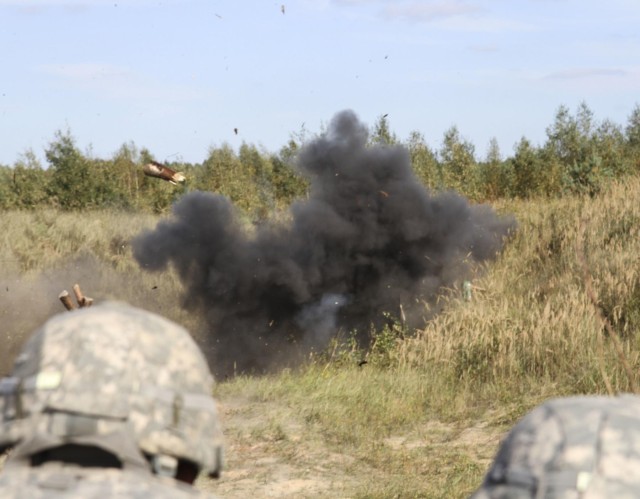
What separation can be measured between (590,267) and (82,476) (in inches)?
545

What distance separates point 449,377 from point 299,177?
23446 millimetres

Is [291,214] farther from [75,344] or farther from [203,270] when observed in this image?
[75,344]

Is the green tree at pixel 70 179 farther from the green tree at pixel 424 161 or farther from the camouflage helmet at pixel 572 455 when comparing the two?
the camouflage helmet at pixel 572 455

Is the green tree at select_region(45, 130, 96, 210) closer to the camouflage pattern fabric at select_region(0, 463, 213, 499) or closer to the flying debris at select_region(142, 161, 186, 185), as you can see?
the flying debris at select_region(142, 161, 186, 185)

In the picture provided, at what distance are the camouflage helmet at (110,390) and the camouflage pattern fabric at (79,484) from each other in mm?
53

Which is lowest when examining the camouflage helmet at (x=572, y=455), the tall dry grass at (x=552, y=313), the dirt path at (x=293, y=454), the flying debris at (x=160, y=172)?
the dirt path at (x=293, y=454)

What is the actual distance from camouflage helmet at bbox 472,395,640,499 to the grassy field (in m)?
3.21

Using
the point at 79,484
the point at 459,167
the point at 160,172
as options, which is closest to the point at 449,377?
the point at 160,172

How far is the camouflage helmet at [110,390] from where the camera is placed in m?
2.29

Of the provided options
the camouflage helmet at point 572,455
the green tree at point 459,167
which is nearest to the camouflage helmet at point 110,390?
the camouflage helmet at point 572,455

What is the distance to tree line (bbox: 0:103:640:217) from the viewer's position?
2941 cm

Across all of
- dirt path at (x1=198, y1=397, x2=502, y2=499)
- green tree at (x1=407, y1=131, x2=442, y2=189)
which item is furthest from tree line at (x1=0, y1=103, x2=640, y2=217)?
dirt path at (x1=198, y1=397, x2=502, y2=499)

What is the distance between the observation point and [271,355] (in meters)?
17.5

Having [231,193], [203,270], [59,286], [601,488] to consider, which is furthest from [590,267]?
[231,193]
